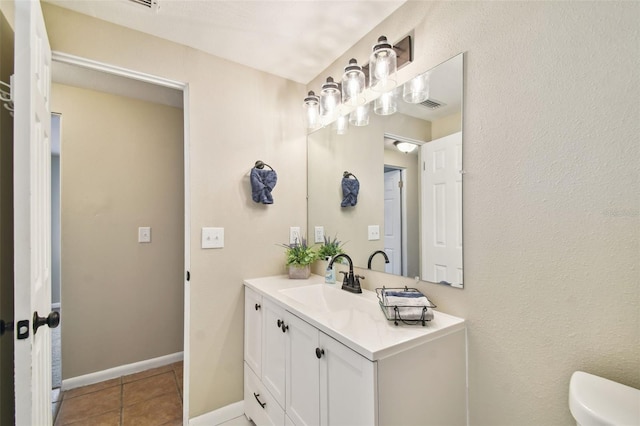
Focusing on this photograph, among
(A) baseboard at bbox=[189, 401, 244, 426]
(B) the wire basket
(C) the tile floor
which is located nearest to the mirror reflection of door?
(B) the wire basket

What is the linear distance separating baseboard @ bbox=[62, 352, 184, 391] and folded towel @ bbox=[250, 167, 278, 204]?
174 cm

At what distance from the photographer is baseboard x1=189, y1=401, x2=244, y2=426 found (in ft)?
5.76

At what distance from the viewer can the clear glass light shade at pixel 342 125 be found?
1.89 meters

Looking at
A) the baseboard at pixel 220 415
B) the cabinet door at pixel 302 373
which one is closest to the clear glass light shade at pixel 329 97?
the cabinet door at pixel 302 373

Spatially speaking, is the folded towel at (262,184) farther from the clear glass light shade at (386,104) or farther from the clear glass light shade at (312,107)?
the clear glass light shade at (386,104)

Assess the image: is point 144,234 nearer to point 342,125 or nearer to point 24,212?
point 24,212

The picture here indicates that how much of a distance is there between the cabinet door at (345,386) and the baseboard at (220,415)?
1.02 meters

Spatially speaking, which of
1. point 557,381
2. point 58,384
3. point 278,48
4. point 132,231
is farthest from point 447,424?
point 58,384

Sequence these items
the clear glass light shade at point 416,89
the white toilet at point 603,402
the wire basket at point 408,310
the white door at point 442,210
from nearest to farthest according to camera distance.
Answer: the white toilet at point 603,402 → the wire basket at point 408,310 → the white door at point 442,210 → the clear glass light shade at point 416,89

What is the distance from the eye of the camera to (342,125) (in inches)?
75.3

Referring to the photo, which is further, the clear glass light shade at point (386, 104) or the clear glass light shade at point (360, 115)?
the clear glass light shade at point (360, 115)

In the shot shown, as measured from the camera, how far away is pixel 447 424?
1096 millimetres

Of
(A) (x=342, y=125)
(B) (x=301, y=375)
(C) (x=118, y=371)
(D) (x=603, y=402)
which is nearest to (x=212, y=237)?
(B) (x=301, y=375)

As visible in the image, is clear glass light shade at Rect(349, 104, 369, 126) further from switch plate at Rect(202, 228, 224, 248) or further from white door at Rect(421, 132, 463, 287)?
switch plate at Rect(202, 228, 224, 248)
